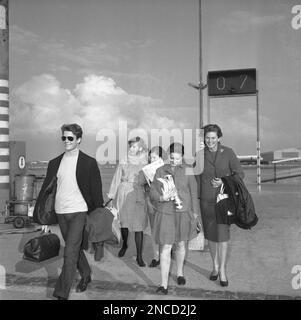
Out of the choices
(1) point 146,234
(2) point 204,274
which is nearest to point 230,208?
(2) point 204,274

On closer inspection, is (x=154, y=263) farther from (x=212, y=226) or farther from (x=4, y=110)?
(x=4, y=110)

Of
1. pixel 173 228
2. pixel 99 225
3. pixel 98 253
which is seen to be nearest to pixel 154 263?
pixel 98 253

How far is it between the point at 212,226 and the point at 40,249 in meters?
2.37

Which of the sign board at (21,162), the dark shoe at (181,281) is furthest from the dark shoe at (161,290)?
the sign board at (21,162)

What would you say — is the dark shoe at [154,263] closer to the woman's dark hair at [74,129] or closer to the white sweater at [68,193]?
the white sweater at [68,193]

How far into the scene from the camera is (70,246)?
4.19 meters

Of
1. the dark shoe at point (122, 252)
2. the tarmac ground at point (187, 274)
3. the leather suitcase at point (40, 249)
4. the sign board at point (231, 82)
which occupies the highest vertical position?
the sign board at point (231, 82)

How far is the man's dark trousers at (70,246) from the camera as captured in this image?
410 centimetres

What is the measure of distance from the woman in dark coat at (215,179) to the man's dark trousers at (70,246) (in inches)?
55.2

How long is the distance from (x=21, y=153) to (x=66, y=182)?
588cm

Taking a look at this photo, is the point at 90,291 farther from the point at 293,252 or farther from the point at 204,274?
the point at 293,252

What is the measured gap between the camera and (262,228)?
308 inches

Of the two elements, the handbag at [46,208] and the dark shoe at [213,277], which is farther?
the dark shoe at [213,277]

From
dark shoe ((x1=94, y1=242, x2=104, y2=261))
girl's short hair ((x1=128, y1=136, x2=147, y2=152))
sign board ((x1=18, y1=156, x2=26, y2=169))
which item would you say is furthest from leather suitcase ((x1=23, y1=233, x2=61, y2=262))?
sign board ((x1=18, y1=156, x2=26, y2=169))
